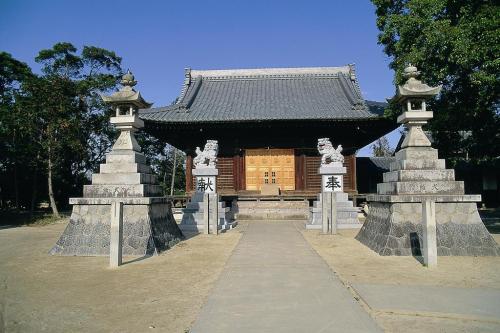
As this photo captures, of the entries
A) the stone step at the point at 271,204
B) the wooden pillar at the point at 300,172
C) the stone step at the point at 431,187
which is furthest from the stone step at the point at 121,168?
the wooden pillar at the point at 300,172

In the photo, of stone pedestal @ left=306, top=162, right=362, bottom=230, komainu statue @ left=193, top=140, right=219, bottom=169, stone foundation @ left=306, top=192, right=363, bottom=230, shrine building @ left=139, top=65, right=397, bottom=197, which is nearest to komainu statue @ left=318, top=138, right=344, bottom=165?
stone pedestal @ left=306, top=162, right=362, bottom=230

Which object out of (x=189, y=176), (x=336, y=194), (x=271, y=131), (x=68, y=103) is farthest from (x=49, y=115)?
(x=336, y=194)

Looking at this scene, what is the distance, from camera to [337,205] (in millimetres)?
14938

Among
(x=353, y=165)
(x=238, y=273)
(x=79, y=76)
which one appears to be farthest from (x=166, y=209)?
(x=79, y=76)

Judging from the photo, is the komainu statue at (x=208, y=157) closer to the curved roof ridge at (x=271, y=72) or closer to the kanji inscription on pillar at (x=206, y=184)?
the kanji inscription on pillar at (x=206, y=184)

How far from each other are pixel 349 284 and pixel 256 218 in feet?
46.2

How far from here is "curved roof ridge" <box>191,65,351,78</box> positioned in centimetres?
2558

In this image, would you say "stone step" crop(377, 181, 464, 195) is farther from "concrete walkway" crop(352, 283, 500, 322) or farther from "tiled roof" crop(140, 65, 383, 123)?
"tiled roof" crop(140, 65, 383, 123)

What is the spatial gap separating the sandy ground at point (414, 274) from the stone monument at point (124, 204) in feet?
14.1

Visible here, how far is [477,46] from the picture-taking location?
31.6 feet

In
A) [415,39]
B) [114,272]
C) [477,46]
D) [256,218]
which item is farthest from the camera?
[256,218]

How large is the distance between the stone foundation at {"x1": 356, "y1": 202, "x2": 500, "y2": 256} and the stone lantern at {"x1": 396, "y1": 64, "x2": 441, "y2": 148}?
5.66 ft

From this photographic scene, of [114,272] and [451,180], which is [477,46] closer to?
[451,180]

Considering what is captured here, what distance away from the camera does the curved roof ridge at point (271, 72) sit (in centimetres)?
2558
